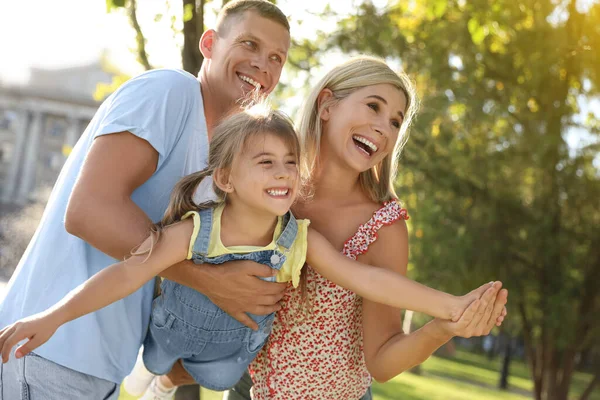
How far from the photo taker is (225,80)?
11.4 feet

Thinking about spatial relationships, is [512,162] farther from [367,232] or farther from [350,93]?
[367,232]

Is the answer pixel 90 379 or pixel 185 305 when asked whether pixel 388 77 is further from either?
pixel 90 379

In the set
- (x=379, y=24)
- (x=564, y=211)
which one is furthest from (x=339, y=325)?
(x=564, y=211)

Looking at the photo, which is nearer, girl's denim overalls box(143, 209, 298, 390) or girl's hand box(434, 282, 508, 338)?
girl's hand box(434, 282, 508, 338)

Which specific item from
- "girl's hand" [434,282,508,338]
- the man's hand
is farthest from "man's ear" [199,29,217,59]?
"girl's hand" [434,282,508,338]

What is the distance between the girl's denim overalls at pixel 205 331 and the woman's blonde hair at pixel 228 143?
0.10 meters

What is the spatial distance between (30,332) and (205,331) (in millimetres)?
738

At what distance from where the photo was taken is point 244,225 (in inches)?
116

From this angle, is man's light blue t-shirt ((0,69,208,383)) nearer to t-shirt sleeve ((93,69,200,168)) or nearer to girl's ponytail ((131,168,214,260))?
t-shirt sleeve ((93,69,200,168))

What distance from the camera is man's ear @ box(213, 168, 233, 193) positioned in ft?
9.66

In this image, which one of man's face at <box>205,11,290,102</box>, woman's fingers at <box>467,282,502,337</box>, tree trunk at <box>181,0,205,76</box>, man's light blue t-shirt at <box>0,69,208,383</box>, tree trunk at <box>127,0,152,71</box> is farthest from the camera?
tree trunk at <box>127,0,152,71</box>

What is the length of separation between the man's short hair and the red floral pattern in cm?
105

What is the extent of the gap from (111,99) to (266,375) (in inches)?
50.3

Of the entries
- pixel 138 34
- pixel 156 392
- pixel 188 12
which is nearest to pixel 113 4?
pixel 188 12
